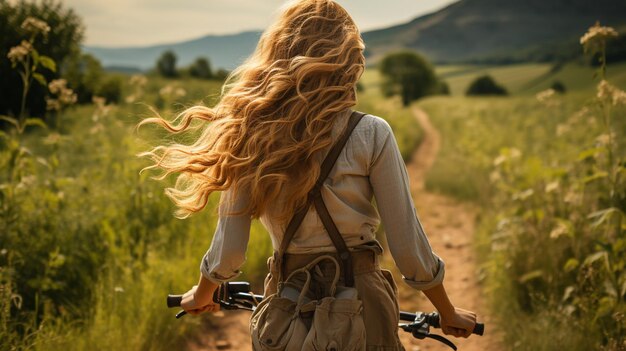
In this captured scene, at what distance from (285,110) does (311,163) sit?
23 centimetres

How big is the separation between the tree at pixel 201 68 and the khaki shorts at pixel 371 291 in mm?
62463

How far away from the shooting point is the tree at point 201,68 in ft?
213

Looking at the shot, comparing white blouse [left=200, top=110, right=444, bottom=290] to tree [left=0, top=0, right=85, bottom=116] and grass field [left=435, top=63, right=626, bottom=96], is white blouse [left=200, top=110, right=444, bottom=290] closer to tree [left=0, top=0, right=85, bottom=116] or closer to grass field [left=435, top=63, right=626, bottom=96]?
grass field [left=435, top=63, right=626, bottom=96]

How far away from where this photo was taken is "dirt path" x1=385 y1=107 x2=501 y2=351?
471 centimetres

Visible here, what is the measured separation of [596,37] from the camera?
381 centimetres

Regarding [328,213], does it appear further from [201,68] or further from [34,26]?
[201,68]

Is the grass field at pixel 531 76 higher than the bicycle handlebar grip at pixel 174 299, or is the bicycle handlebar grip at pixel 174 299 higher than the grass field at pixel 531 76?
the bicycle handlebar grip at pixel 174 299

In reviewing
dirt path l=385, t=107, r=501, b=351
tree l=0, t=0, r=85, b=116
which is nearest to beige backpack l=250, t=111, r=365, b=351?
dirt path l=385, t=107, r=501, b=351

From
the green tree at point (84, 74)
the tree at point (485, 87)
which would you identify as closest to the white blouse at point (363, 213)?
the green tree at point (84, 74)

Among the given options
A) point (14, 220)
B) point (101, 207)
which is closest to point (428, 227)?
point (101, 207)

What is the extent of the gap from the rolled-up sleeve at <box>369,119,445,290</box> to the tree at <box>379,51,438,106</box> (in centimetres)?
8309

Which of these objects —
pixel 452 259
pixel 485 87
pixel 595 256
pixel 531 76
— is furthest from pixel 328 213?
pixel 485 87

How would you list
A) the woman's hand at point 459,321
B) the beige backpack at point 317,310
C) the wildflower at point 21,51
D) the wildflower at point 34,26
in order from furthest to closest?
1. the wildflower at point 34,26
2. the wildflower at point 21,51
3. the woman's hand at point 459,321
4. the beige backpack at point 317,310

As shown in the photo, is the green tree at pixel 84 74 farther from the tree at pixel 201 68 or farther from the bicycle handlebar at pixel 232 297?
the tree at pixel 201 68
